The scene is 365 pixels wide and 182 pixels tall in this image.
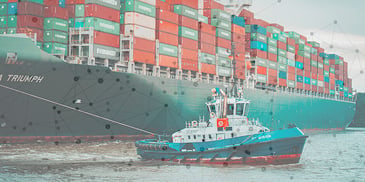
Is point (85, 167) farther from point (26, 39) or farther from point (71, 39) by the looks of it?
point (71, 39)

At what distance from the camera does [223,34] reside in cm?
5125

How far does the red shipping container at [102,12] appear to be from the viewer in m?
35.8

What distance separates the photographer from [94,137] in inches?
1315

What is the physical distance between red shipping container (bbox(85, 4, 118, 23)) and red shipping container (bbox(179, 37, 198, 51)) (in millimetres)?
8386

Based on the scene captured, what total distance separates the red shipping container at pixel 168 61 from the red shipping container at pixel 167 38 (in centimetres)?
147

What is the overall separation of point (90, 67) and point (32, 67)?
14.6ft

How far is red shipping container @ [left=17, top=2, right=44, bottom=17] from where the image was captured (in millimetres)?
32219

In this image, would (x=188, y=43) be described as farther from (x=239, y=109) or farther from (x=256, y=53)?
(x=239, y=109)

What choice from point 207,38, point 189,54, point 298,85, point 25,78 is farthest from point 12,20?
point 298,85

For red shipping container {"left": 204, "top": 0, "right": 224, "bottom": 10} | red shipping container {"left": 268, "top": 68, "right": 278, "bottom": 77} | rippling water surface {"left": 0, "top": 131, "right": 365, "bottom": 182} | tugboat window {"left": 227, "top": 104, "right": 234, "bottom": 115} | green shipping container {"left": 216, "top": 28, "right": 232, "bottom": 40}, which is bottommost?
rippling water surface {"left": 0, "top": 131, "right": 365, "bottom": 182}

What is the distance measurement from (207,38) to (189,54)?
14.9 ft

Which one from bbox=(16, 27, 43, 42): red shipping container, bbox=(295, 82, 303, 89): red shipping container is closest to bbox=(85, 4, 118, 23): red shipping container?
bbox=(16, 27, 43, 42): red shipping container

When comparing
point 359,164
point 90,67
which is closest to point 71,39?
point 90,67

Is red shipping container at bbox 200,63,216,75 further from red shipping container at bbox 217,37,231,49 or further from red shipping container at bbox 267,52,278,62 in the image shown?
red shipping container at bbox 267,52,278,62
